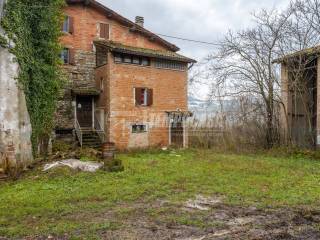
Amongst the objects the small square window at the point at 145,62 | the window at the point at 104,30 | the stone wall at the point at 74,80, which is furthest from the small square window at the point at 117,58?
the window at the point at 104,30

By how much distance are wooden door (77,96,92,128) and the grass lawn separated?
26.7ft

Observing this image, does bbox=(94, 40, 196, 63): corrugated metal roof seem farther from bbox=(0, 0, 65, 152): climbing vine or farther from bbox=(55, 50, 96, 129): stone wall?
bbox=(0, 0, 65, 152): climbing vine

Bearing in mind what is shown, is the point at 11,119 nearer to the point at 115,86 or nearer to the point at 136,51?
the point at 115,86

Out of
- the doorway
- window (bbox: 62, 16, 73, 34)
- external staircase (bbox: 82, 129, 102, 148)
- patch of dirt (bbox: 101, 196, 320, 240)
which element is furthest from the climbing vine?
patch of dirt (bbox: 101, 196, 320, 240)

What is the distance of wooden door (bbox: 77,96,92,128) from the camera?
67.3 feet

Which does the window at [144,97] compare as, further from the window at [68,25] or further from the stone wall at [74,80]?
the window at [68,25]

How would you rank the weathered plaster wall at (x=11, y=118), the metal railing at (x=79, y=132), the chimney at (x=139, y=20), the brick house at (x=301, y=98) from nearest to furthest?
the weathered plaster wall at (x=11, y=118) → the brick house at (x=301, y=98) → the metal railing at (x=79, y=132) → the chimney at (x=139, y=20)

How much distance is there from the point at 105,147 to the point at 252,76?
390 inches

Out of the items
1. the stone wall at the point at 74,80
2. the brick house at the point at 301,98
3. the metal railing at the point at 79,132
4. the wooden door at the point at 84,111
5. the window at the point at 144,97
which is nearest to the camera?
the brick house at the point at 301,98

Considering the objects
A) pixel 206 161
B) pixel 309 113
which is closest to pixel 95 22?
pixel 206 161

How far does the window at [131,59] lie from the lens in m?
19.6

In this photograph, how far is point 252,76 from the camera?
18.7 metres

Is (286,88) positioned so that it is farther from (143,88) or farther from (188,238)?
(188,238)

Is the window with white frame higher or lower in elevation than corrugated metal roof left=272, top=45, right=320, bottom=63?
lower
